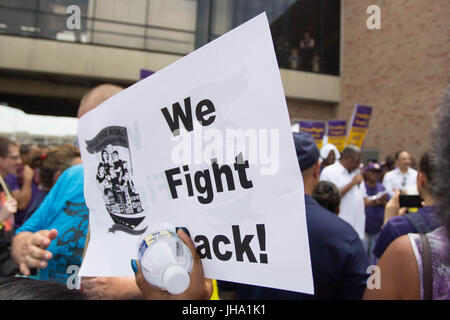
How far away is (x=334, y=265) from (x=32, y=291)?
3.37 ft

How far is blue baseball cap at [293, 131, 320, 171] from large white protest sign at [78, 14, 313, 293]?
83 cm

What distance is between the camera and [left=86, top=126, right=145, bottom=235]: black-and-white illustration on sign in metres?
0.84

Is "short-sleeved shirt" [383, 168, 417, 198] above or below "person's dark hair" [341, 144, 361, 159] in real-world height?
below

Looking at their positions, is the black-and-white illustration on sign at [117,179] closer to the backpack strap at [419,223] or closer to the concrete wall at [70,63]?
the backpack strap at [419,223]

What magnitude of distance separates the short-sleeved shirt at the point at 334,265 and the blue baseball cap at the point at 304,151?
282 mm

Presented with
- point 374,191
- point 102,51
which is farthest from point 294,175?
point 102,51

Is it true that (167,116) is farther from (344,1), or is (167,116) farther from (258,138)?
(344,1)

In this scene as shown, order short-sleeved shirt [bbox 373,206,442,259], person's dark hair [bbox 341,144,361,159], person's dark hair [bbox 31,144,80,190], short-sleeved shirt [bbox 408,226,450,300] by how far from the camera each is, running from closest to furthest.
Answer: short-sleeved shirt [bbox 408,226,450,300]
short-sleeved shirt [bbox 373,206,442,259]
person's dark hair [bbox 31,144,80,190]
person's dark hair [bbox 341,144,361,159]

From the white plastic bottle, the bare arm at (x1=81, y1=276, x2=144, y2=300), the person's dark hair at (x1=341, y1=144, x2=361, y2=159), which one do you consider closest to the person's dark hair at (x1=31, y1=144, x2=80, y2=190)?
the bare arm at (x1=81, y1=276, x2=144, y2=300)

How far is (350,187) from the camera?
132 inches

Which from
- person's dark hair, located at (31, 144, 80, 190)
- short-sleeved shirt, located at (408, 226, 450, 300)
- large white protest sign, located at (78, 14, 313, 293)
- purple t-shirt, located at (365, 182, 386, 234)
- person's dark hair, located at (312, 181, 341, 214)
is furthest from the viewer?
purple t-shirt, located at (365, 182, 386, 234)

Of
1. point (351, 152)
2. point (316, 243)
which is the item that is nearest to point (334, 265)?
point (316, 243)

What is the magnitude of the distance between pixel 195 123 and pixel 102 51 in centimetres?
1009

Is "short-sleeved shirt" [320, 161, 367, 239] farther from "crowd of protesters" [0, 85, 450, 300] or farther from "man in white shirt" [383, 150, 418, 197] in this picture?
"man in white shirt" [383, 150, 418, 197]
